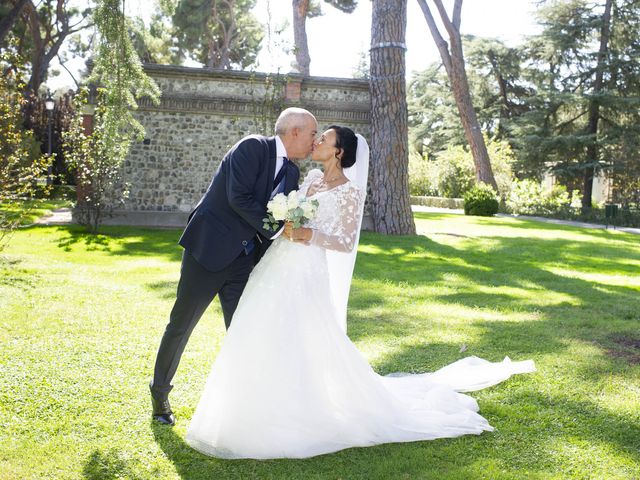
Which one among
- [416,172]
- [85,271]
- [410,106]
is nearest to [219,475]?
[85,271]

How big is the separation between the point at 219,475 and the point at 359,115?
1517 centimetres

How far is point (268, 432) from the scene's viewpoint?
3.81 metres

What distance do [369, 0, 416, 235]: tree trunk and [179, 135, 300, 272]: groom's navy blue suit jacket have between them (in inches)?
463

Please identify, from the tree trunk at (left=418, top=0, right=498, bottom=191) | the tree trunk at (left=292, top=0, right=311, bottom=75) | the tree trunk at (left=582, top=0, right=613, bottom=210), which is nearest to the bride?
the tree trunk at (left=418, top=0, right=498, bottom=191)

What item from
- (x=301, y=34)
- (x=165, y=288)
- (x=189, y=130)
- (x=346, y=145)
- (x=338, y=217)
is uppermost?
(x=301, y=34)

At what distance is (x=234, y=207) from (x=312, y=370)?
114cm

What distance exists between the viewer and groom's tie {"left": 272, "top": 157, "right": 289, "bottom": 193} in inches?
171

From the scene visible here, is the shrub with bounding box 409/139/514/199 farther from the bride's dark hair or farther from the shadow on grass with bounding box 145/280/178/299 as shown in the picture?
the bride's dark hair

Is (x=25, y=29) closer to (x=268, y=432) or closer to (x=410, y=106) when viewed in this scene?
(x=410, y=106)

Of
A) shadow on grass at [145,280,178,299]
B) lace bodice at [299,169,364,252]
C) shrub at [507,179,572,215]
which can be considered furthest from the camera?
shrub at [507,179,572,215]

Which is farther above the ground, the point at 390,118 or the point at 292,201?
the point at 390,118

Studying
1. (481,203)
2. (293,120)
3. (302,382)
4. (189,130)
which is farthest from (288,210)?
(481,203)

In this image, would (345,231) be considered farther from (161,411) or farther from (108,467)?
(108,467)

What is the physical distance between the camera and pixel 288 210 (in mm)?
4023
